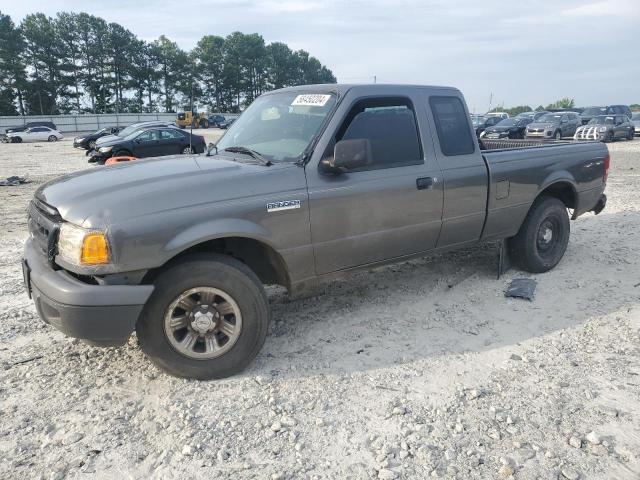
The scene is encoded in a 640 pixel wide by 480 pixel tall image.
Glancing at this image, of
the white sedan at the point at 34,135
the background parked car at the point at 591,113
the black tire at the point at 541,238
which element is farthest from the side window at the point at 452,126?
the white sedan at the point at 34,135

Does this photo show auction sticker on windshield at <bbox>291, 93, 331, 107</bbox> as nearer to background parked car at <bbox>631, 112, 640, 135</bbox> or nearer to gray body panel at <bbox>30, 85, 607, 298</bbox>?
gray body panel at <bbox>30, 85, 607, 298</bbox>

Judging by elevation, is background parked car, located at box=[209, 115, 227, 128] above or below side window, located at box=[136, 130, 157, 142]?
above

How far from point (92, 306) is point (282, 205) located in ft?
4.45

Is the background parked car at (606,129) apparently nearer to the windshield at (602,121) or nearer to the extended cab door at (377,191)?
the windshield at (602,121)

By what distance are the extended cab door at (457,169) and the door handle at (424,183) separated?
0.17 metres

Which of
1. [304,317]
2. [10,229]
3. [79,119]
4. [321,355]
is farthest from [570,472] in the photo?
[79,119]

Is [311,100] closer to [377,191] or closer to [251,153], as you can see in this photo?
[251,153]

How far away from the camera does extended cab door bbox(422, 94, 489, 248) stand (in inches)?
178

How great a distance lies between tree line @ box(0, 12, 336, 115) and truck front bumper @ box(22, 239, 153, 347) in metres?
70.6

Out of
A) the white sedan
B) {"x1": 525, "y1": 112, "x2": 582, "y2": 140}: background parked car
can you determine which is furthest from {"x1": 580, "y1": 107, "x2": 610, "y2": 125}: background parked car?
the white sedan

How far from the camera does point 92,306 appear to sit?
2992 mm

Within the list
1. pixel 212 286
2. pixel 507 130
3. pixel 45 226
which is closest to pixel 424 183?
pixel 212 286

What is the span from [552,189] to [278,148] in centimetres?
339

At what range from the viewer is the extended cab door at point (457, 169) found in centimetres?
451
